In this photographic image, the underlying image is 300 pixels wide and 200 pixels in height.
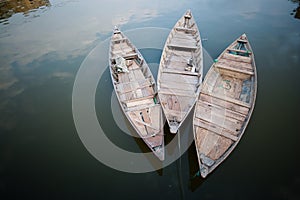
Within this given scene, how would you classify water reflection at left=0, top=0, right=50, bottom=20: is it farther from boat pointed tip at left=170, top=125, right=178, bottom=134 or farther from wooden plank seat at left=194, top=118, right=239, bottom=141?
wooden plank seat at left=194, top=118, right=239, bottom=141

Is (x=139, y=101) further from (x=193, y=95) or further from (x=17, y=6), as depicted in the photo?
(x=17, y=6)

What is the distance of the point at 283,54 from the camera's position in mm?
13477

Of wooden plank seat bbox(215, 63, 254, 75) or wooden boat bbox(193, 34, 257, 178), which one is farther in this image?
wooden plank seat bbox(215, 63, 254, 75)

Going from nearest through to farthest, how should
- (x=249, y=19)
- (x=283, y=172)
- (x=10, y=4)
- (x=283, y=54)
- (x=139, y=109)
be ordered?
(x=283, y=172) < (x=139, y=109) < (x=283, y=54) < (x=249, y=19) < (x=10, y=4)

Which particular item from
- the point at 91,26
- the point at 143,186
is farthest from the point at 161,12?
the point at 143,186

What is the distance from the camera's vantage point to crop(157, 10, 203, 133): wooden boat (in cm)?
877

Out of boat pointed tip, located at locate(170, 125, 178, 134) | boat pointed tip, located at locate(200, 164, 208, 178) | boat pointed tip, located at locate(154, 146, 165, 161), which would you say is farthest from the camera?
boat pointed tip, located at locate(170, 125, 178, 134)

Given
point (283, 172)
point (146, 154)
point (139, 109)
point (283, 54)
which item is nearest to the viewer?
point (283, 172)

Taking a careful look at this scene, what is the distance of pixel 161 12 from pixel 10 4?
70.8 ft

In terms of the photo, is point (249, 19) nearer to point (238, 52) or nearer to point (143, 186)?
point (238, 52)

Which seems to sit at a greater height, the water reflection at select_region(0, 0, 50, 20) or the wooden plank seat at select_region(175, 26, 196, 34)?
the water reflection at select_region(0, 0, 50, 20)

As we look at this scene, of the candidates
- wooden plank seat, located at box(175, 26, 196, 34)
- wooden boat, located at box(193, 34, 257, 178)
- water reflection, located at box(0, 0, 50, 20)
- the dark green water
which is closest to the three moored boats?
wooden boat, located at box(193, 34, 257, 178)

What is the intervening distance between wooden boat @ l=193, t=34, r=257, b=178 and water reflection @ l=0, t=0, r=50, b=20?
85.0 feet

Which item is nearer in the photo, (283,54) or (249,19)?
(283,54)
